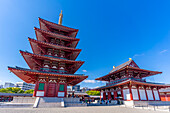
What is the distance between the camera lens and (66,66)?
19.8 m

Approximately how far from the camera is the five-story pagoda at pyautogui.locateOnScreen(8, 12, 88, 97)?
53.2ft

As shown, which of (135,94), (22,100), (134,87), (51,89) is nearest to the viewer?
(22,100)

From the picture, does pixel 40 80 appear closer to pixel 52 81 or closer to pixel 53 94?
pixel 52 81

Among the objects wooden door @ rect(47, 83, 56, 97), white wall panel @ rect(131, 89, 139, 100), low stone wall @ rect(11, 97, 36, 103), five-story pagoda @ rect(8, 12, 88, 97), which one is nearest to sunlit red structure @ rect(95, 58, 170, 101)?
white wall panel @ rect(131, 89, 139, 100)

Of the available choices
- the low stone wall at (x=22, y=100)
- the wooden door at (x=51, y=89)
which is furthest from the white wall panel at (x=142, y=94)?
the low stone wall at (x=22, y=100)

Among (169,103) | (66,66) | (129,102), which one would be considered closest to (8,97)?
(66,66)

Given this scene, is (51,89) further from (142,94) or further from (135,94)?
(142,94)

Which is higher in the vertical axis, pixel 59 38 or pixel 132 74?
pixel 59 38

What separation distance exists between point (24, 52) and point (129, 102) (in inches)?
944

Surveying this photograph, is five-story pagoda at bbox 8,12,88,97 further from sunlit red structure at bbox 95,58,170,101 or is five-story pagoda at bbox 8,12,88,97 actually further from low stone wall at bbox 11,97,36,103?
sunlit red structure at bbox 95,58,170,101

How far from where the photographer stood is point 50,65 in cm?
1856

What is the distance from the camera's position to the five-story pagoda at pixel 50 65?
638 inches

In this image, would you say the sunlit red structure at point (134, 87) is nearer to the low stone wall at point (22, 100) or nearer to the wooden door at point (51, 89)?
the wooden door at point (51, 89)

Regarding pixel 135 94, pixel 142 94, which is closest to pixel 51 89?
pixel 135 94
